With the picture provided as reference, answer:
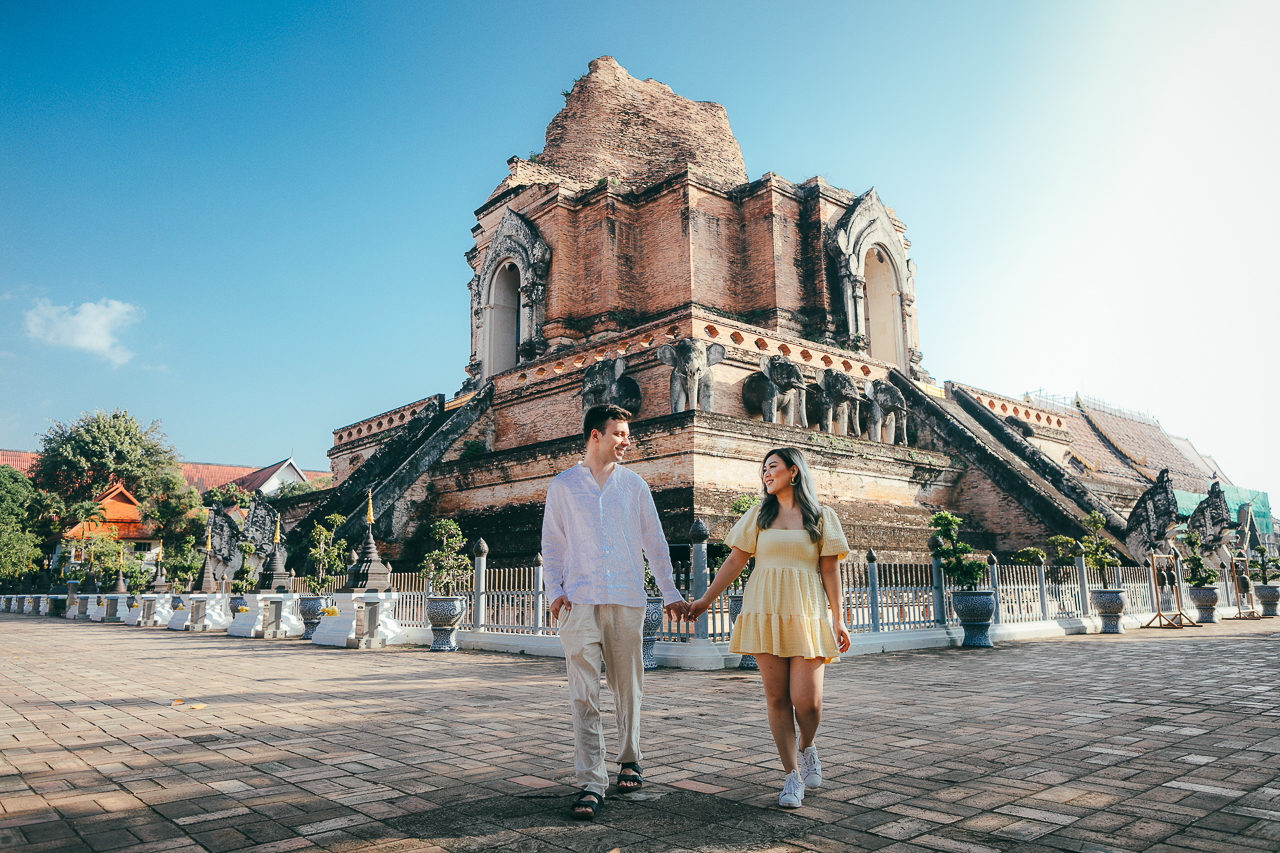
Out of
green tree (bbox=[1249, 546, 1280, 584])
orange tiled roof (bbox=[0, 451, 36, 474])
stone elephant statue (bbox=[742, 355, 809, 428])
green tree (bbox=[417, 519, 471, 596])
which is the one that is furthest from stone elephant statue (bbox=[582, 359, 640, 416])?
orange tiled roof (bbox=[0, 451, 36, 474])

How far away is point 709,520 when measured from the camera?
40.4 feet

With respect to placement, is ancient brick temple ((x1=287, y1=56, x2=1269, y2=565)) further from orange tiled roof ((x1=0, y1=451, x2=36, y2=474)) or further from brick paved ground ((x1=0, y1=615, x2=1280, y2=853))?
orange tiled roof ((x1=0, y1=451, x2=36, y2=474))

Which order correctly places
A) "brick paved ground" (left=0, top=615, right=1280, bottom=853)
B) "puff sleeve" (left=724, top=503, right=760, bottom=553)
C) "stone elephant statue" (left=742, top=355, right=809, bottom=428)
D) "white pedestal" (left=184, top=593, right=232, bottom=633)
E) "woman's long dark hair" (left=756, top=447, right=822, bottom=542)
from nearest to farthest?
"brick paved ground" (left=0, top=615, right=1280, bottom=853) < "woman's long dark hair" (left=756, top=447, right=822, bottom=542) < "puff sleeve" (left=724, top=503, right=760, bottom=553) < "white pedestal" (left=184, top=593, right=232, bottom=633) < "stone elephant statue" (left=742, top=355, right=809, bottom=428)

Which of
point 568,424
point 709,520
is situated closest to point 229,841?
point 709,520

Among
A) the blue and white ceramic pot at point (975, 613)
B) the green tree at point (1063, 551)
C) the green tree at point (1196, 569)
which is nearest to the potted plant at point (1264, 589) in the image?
the green tree at point (1196, 569)

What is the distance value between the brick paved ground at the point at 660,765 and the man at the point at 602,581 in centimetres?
27

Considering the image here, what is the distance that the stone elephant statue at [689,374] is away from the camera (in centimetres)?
1459

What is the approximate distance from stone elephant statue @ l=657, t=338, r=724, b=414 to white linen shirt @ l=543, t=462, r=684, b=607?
10906 mm

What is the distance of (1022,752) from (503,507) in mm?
12400

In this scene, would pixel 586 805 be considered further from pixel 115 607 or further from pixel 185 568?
pixel 115 607

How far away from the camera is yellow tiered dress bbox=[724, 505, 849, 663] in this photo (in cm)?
337

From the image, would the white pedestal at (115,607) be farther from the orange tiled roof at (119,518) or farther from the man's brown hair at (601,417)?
the man's brown hair at (601,417)

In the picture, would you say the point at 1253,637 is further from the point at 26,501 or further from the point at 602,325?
the point at 26,501

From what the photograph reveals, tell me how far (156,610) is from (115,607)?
4.16 metres
